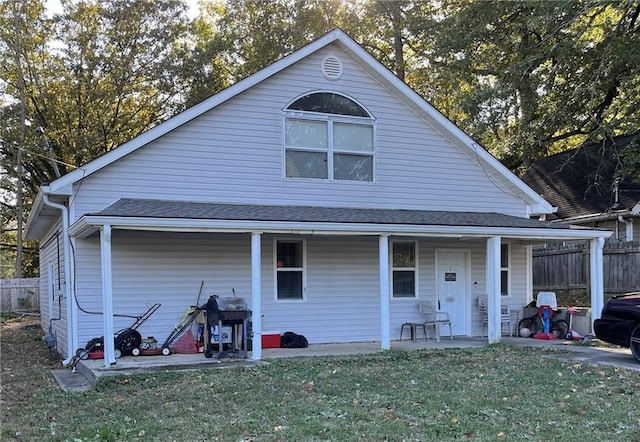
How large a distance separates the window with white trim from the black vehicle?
3.86 metres

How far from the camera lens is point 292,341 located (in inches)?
443

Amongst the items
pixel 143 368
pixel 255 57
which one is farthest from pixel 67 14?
pixel 143 368

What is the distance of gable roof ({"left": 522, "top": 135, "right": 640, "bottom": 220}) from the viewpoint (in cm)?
1803

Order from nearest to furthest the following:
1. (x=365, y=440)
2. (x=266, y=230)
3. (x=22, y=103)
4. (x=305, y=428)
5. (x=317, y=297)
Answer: (x=365, y=440), (x=305, y=428), (x=266, y=230), (x=317, y=297), (x=22, y=103)

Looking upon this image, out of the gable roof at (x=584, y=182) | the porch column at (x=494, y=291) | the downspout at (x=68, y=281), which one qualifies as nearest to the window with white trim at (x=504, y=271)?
the porch column at (x=494, y=291)

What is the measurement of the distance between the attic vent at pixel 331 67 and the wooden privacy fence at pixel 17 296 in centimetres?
1834

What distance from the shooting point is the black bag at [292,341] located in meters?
11.2

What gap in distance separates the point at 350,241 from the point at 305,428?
7145 millimetres

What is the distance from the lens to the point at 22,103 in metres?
25.8

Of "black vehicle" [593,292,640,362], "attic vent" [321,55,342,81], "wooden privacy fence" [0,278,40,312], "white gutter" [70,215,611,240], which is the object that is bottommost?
"wooden privacy fence" [0,278,40,312]

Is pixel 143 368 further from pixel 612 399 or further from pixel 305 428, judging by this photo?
pixel 612 399

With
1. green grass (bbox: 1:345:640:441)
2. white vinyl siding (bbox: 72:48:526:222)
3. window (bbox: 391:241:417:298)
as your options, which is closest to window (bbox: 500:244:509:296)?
white vinyl siding (bbox: 72:48:526:222)

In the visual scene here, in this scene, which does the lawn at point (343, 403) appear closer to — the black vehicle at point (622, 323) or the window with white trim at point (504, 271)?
the black vehicle at point (622, 323)

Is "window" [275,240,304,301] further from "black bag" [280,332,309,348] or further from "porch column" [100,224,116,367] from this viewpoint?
"porch column" [100,224,116,367]
